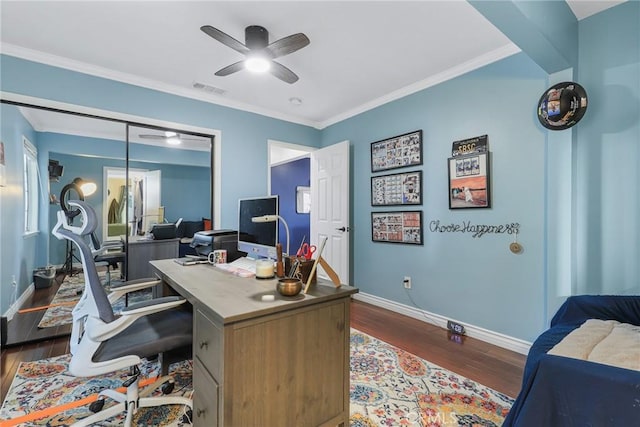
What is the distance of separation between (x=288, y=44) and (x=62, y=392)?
2.73 m

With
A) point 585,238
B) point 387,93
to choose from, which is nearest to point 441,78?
point 387,93

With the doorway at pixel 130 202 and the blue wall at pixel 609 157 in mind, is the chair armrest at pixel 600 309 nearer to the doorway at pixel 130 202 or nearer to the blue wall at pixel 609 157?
the blue wall at pixel 609 157

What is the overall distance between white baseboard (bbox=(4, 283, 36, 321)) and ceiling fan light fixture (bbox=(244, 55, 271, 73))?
9.27ft

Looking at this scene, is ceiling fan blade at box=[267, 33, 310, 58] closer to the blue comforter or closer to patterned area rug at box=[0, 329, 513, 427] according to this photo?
the blue comforter

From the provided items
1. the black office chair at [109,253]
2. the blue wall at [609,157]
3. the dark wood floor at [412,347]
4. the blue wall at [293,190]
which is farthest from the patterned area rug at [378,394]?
the blue wall at [293,190]

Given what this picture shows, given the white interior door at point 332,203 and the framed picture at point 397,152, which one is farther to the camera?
the white interior door at point 332,203

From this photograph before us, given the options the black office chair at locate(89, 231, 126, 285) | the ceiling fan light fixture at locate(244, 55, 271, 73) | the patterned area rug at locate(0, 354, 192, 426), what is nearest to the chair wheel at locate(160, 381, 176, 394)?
the patterned area rug at locate(0, 354, 192, 426)

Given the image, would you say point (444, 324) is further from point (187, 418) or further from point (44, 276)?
point (44, 276)

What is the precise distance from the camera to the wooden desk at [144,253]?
296 cm

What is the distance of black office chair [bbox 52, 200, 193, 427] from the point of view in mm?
1273

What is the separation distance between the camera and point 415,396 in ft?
5.74

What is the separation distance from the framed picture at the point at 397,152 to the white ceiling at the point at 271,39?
20.9 inches

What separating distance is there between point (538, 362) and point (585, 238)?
141cm

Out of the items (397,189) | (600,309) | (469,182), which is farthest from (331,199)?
(600,309)
